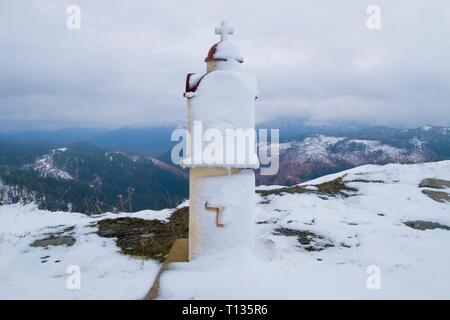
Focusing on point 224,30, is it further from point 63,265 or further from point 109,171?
point 109,171

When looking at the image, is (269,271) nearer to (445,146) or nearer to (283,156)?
(283,156)

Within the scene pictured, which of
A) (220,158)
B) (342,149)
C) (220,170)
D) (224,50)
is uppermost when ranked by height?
(224,50)

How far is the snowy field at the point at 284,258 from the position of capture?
2.53 m

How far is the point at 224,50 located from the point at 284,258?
3019 mm

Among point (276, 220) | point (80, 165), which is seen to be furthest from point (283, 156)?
point (276, 220)

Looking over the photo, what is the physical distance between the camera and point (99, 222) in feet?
18.5

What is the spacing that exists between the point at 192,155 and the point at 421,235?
4.18 metres

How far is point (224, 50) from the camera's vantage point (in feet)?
10.7

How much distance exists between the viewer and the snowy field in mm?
2529

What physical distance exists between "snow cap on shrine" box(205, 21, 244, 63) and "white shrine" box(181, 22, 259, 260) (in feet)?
0.88

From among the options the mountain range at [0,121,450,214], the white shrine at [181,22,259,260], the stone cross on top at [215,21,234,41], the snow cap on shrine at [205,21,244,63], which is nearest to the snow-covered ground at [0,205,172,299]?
the white shrine at [181,22,259,260]

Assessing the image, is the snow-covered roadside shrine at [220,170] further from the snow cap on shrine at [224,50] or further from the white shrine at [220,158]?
the snow cap on shrine at [224,50]

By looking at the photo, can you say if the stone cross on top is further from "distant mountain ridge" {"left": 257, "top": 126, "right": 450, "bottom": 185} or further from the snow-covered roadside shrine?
"distant mountain ridge" {"left": 257, "top": 126, "right": 450, "bottom": 185}

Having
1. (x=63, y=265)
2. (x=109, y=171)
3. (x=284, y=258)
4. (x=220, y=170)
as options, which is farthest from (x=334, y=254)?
(x=109, y=171)
